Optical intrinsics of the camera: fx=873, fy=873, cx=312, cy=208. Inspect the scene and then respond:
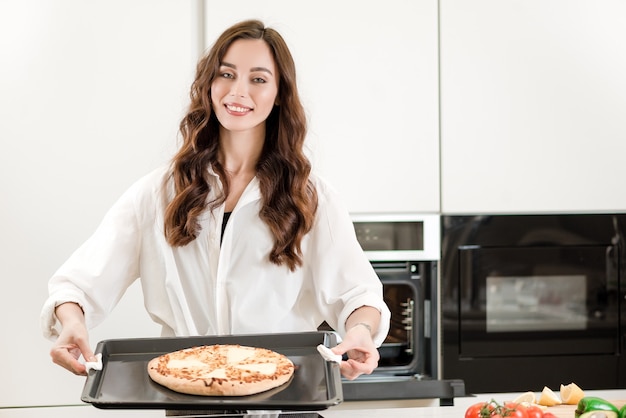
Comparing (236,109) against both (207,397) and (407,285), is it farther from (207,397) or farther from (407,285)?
(407,285)

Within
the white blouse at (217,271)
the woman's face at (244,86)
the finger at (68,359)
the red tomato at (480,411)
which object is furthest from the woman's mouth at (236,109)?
the red tomato at (480,411)

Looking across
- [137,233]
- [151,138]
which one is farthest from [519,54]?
[137,233]

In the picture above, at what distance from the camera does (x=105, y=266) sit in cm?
188

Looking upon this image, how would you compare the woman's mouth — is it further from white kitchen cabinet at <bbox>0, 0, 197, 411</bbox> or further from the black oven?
the black oven

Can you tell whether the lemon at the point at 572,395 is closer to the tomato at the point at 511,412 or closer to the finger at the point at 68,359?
the tomato at the point at 511,412

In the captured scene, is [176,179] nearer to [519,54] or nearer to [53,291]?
[53,291]

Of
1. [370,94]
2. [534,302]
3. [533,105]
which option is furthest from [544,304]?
[370,94]

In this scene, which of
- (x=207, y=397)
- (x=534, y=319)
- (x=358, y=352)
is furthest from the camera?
(x=534, y=319)

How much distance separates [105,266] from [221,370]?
19.3 inches

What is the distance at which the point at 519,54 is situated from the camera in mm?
2783

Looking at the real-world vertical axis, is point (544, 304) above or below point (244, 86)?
below

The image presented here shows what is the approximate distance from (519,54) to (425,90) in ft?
1.07

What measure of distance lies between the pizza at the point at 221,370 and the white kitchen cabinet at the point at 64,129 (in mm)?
1086

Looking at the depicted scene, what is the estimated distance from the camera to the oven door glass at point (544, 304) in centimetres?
282
